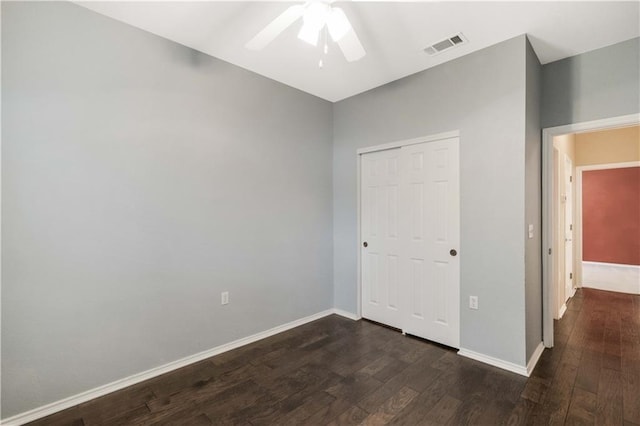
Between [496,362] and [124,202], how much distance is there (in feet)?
11.1

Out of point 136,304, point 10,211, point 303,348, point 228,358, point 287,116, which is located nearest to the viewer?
point 10,211

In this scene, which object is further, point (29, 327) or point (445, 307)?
point (445, 307)

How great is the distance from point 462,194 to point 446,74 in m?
1.21

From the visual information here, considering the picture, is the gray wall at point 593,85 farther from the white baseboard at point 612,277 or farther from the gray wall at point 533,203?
the white baseboard at point 612,277

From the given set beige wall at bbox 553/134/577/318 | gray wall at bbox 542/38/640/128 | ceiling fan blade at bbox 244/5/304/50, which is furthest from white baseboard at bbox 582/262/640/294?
ceiling fan blade at bbox 244/5/304/50

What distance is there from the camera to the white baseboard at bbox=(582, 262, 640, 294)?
4.73 metres

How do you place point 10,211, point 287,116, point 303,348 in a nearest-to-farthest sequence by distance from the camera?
point 10,211 → point 303,348 → point 287,116

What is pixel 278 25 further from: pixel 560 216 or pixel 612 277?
pixel 612 277

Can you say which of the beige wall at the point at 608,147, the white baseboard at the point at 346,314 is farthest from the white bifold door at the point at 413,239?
the beige wall at the point at 608,147

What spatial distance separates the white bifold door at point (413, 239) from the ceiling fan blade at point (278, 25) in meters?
1.86

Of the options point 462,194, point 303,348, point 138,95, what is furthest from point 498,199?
point 138,95

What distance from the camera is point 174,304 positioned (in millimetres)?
2447

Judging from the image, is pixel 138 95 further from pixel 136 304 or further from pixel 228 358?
pixel 228 358

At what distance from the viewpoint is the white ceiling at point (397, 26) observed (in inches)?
79.3
